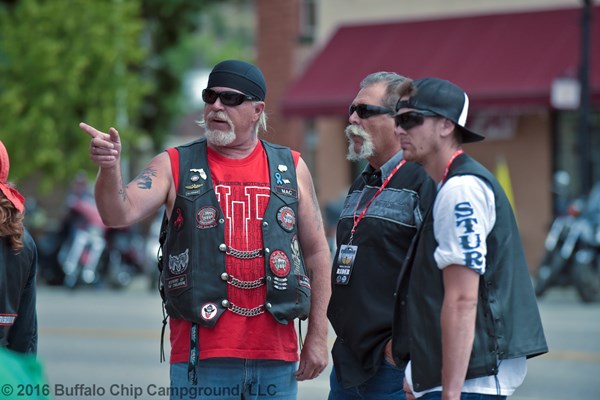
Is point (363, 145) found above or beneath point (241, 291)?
above

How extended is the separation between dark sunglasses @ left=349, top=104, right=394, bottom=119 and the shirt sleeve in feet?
3.37

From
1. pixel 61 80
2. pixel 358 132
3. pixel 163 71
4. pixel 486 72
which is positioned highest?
pixel 163 71

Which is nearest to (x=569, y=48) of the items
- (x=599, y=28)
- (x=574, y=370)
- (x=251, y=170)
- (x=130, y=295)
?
(x=599, y=28)

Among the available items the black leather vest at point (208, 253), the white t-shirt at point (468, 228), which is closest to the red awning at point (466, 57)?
the black leather vest at point (208, 253)

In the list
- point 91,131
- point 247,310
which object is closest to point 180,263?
point 247,310

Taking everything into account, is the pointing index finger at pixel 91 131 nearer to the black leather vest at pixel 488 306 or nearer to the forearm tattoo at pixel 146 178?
the forearm tattoo at pixel 146 178

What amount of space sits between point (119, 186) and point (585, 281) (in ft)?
39.7

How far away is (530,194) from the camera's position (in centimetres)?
2159

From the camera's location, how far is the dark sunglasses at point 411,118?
13.1ft

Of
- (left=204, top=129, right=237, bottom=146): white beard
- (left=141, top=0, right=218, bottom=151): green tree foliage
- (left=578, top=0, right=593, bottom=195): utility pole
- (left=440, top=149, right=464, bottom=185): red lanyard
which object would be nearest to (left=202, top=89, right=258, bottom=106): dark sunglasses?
(left=204, top=129, right=237, bottom=146): white beard

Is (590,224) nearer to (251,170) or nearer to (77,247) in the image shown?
(77,247)

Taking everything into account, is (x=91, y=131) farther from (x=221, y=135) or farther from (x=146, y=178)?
(x=221, y=135)

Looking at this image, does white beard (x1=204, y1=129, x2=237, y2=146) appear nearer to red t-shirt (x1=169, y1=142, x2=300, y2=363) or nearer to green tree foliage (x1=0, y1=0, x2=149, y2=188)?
red t-shirt (x1=169, y1=142, x2=300, y2=363)

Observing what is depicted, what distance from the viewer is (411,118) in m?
4.01
